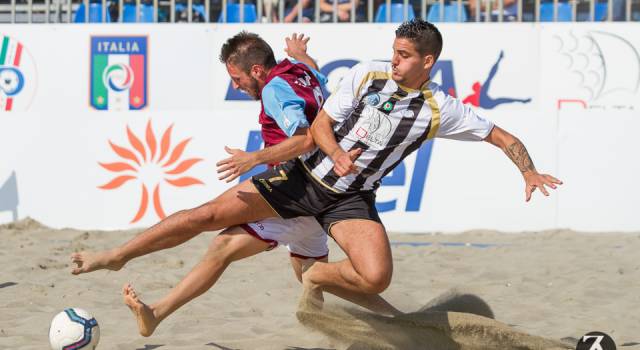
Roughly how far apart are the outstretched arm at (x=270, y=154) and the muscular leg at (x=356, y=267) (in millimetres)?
419

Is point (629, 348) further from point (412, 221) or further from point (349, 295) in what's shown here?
point (412, 221)

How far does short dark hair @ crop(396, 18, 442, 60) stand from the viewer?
445cm

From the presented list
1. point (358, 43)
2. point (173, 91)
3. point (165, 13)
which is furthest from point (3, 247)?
point (358, 43)

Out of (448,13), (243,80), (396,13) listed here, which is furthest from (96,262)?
(448,13)

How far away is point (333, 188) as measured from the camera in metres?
4.60

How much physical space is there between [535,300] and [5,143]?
18.1 feet

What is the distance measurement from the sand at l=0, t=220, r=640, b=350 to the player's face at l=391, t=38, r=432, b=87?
118 cm

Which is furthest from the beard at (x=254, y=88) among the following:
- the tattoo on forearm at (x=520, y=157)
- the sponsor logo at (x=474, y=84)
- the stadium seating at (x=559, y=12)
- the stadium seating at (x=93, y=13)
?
the stadium seating at (x=559, y=12)

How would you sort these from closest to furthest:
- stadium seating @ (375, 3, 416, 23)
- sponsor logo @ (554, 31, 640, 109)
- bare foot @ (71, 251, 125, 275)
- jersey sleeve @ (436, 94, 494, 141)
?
1. jersey sleeve @ (436, 94, 494, 141)
2. bare foot @ (71, 251, 125, 275)
3. sponsor logo @ (554, 31, 640, 109)
4. stadium seating @ (375, 3, 416, 23)

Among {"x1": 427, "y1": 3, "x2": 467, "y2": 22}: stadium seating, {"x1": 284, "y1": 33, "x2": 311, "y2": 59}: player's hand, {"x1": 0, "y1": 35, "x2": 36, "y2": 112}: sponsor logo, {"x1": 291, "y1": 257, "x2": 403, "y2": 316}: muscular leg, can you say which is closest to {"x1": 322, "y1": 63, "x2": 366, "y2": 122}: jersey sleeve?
{"x1": 284, "y1": 33, "x2": 311, "y2": 59}: player's hand

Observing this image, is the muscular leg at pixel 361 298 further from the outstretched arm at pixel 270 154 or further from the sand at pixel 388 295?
the outstretched arm at pixel 270 154

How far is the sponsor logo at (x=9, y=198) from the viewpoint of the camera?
9.16 m

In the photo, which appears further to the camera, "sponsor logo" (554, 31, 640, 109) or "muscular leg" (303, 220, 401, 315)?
"sponsor logo" (554, 31, 640, 109)

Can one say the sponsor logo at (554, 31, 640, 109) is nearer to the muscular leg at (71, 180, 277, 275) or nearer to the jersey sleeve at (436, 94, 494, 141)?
the jersey sleeve at (436, 94, 494, 141)
